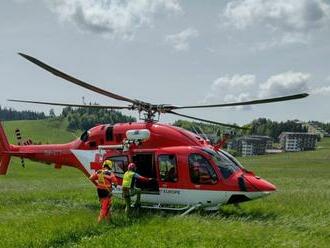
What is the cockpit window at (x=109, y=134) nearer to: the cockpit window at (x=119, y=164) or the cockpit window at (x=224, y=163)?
the cockpit window at (x=119, y=164)

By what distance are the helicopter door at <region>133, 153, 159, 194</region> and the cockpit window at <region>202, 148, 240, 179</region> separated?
205 cm

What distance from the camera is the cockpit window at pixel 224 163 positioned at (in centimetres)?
1609

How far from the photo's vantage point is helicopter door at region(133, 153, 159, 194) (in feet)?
56.1

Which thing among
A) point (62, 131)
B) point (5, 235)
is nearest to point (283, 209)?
point (5, 235)

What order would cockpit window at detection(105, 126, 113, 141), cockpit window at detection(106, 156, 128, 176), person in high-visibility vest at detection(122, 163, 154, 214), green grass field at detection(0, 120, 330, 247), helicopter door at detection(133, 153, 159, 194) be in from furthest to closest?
1. cockpit window at detection(105, 126, 113, 141)
2. cockpit window at detection(106, 156, 128, 176)
3. helicopter door at detection(133, 153, 159, 194)
4. person in high-visibility vest at detection(122, 163, 154, 214)
5. green grass field at detection(0, 120, 330, 247)

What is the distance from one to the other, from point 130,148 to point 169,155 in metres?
1.58

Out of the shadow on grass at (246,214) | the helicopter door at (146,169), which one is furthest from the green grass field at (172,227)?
the helicopter door at (146,169)

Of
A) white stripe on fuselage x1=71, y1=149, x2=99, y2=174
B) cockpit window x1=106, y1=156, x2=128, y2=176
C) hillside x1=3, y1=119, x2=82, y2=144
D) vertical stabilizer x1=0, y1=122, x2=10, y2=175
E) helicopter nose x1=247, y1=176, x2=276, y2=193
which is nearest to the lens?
helicopter nose x1=247, y1=176, x2=276, y2=193

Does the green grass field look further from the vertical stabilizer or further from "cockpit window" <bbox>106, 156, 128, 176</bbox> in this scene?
the vertical stabilizer

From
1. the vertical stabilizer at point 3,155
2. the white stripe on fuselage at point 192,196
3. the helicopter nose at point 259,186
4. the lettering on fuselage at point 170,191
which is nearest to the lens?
the helicopter nose at point 259,186

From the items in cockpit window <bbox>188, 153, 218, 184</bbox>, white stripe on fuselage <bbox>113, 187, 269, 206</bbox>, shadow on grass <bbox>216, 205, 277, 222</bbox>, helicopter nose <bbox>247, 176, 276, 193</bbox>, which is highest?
cockpit window <bbox>188, 153, 218, 184</bbox>

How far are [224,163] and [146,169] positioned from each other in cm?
285

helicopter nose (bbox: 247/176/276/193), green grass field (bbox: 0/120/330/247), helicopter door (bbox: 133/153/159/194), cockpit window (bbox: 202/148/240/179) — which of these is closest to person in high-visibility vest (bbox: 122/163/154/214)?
green grass field (bbox: 0/120/330/247)

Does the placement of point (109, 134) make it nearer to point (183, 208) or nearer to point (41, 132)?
point (183, 208)
